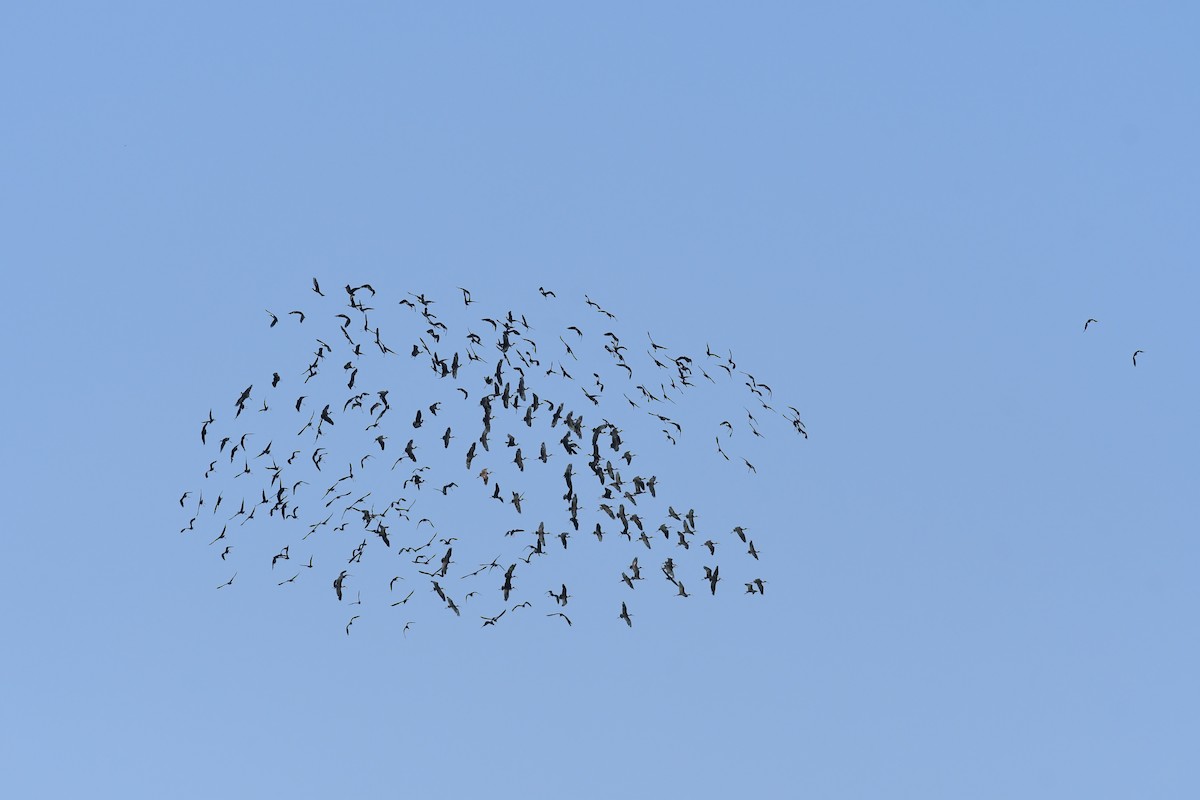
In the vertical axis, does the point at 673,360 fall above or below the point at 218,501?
above

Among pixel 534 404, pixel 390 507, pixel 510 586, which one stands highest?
pixel 534 404

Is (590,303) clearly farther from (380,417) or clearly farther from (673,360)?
(380,417)

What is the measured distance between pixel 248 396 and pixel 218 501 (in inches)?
94.8

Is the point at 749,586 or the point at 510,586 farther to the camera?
the point at 749,586

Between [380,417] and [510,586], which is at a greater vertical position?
[380,417]

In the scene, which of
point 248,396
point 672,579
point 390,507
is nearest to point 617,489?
point 672,579

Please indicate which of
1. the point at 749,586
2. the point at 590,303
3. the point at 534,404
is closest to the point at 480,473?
the point at 534,404

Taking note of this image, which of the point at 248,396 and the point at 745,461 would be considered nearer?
the point at 745,461

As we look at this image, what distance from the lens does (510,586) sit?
30.9 metres

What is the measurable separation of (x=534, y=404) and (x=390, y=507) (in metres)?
3.83

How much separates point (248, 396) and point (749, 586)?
38.9 feet

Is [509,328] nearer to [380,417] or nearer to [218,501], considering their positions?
[380,417]

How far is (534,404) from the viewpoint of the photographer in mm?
32750

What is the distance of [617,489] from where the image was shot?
32781mm
